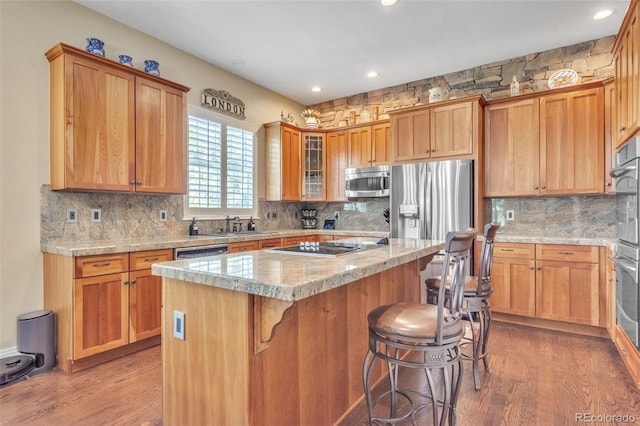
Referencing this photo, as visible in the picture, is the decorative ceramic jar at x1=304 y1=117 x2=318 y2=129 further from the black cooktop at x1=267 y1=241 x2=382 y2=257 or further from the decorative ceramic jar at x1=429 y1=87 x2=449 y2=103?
the black cooktop at x1=267 y1=241 x2=382 y2=257

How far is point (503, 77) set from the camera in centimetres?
427

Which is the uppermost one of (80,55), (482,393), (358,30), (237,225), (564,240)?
(358,30)

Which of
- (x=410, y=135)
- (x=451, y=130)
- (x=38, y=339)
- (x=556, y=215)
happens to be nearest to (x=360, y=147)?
(x=410, y=135)

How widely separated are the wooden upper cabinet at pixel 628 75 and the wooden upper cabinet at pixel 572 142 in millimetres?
653

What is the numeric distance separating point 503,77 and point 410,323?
398cm

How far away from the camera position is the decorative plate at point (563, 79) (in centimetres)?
371

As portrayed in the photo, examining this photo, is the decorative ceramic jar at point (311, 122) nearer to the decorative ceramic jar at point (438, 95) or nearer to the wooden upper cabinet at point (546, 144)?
the decorative ceramic jar at point (438, 95)

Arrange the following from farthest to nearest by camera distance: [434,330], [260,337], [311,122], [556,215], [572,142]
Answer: [311,122]
[556,215]
[572,142]
[434,330]
[260,337]

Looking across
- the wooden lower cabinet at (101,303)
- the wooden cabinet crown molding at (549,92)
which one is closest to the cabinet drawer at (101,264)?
the wooden lower cabinet at (101,303)

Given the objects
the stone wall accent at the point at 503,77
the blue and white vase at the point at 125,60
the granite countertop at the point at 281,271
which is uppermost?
the stone wall accent at the point at 503,77

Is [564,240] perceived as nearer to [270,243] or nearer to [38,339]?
[270,243]

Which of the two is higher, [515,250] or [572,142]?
[572,142]

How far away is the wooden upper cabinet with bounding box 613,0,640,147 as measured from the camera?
7.30 feet

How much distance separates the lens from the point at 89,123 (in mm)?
2814
